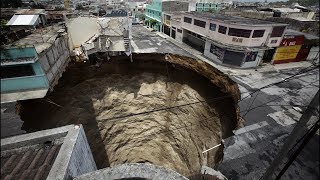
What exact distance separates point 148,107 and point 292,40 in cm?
2621

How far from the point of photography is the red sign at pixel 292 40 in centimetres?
2984

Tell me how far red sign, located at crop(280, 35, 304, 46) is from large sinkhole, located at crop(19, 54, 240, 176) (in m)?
17.7

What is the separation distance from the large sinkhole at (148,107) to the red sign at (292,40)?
17742 millimetres

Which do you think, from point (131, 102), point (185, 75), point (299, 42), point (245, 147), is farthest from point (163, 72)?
point (299, 42)

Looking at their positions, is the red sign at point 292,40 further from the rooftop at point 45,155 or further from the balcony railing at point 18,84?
the balcony railing at point 18,84

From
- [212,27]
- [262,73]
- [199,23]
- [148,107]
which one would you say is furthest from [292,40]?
[148,107]

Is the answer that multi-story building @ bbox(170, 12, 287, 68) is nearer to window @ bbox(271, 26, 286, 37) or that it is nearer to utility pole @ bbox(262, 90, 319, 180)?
window @ bbox(271, 26, 286, 37)

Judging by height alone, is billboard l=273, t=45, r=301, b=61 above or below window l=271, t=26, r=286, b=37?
below

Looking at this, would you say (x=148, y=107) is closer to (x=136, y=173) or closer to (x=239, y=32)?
(x=136, y=173)

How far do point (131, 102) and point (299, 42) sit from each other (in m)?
28.9

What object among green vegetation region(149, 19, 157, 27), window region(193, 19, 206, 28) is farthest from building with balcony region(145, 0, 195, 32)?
window region(193, 19, 206, 28)

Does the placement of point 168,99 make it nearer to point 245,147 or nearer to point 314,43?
point 245,147

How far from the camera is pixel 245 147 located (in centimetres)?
1373

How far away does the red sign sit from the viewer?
29.8m
